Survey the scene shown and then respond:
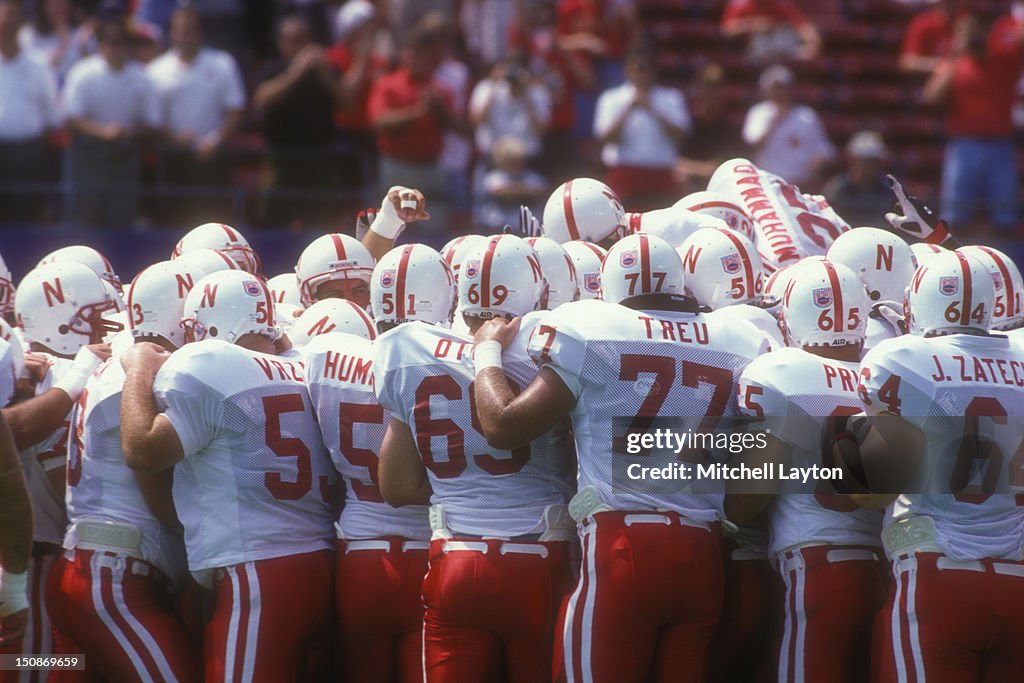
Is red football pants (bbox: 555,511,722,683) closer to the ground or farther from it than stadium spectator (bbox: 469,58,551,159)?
closer to the ground

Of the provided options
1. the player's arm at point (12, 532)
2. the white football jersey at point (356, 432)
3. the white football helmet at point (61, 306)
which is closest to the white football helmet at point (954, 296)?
the white football jersey at point (356, 432)

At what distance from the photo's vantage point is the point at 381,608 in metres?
5.96

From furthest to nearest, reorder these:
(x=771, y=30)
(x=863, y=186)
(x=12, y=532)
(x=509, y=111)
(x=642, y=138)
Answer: (x=771, y=30) < (x=509, y=111) < (x=863, y=186) < (x=642, y=138) < (x=12, y=532)

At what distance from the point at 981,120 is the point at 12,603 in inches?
406

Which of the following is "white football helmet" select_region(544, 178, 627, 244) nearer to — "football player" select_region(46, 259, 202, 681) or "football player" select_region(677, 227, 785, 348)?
"football player" select_region(677, 227, 785, 348)

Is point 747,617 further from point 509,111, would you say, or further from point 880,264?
point 509,111

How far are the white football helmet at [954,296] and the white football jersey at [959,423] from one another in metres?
0.10

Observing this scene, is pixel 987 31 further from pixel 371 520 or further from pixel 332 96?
pixel 371 520

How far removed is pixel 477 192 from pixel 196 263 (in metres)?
6.98

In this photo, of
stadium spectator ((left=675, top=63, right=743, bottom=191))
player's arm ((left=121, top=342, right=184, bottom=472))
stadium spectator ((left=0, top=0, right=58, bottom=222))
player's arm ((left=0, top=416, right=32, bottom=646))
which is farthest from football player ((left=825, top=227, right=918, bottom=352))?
stadium spectator ((left=0, top=0, right=58, bottom=222))

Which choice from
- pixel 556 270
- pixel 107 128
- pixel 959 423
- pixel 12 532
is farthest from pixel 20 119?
pixel 959 423

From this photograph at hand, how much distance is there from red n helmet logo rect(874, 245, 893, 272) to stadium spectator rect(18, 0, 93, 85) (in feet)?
27.4

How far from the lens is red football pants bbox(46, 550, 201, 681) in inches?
234

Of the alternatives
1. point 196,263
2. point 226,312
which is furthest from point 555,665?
point 196,263
